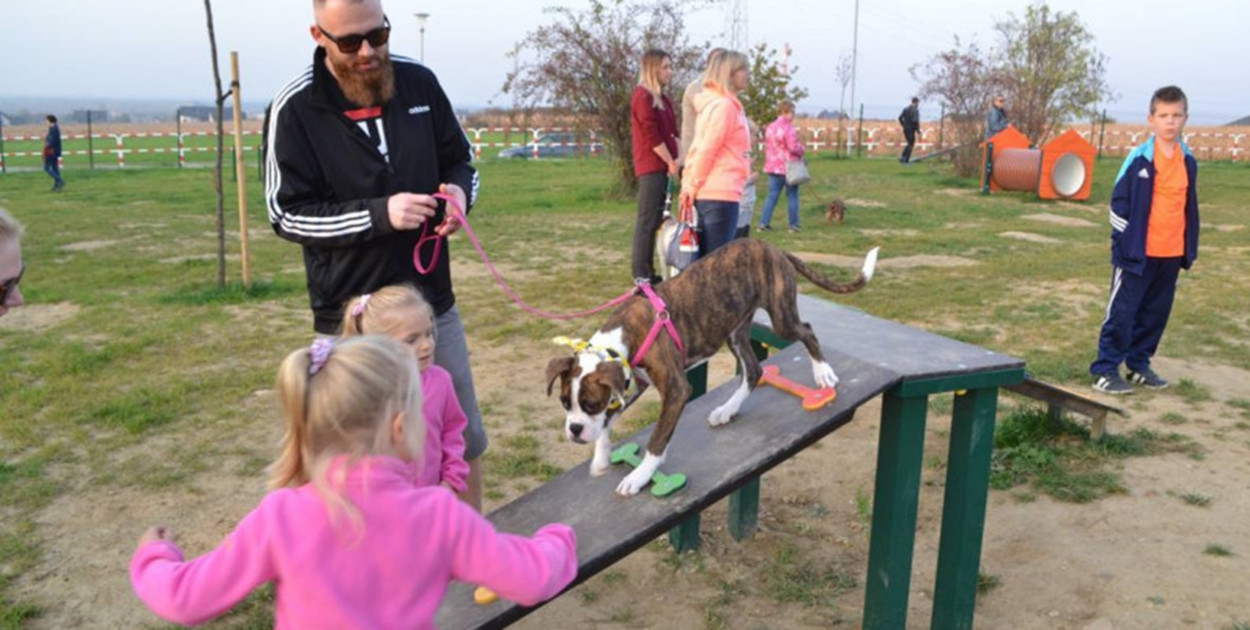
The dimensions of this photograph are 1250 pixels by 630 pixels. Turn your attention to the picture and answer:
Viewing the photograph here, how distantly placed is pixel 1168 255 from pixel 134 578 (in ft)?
20.7

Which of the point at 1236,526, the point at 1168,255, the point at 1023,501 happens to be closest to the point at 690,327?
the point at 1023,501

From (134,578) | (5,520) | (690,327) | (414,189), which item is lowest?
(5,520)

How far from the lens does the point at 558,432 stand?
5.64m

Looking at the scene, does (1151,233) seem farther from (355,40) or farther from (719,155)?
(355,40)

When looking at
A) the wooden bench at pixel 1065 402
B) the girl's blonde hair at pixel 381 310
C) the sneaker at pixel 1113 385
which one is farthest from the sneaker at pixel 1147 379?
the girl's blonde hair at pixel 381 310

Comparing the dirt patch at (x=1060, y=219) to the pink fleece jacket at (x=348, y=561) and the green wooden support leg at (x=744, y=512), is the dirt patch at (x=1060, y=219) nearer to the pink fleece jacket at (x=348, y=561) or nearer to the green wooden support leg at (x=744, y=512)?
the green wooden support leg at (x=744, y=512)

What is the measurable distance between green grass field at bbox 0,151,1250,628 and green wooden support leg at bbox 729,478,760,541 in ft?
3.47

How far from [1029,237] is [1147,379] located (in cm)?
729

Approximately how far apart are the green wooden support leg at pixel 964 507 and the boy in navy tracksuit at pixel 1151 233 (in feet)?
10.7

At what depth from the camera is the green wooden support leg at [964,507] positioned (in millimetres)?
3516

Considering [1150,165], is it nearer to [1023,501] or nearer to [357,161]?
[1023,501]

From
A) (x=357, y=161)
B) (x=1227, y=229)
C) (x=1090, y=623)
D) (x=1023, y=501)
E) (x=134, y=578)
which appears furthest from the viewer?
(x=1227, y=229)

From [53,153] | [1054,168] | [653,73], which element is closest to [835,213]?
[1054,168]

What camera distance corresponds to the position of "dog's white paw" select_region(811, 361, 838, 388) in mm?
3562
